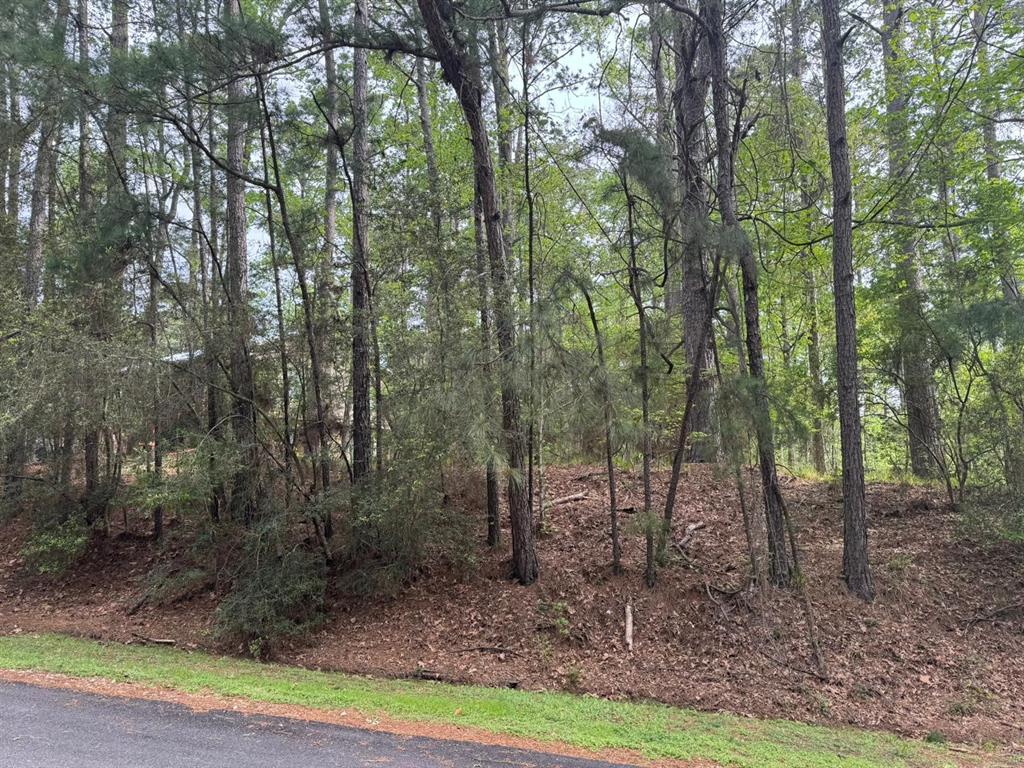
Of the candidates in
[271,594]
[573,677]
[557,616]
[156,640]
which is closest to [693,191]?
[557,616]

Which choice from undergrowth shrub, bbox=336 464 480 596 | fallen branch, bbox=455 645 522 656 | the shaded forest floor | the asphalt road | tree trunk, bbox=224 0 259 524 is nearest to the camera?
the asphalt road

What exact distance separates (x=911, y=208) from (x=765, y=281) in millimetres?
2654

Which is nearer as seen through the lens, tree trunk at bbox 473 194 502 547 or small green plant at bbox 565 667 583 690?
small green plant at bbox 565 667 583 690

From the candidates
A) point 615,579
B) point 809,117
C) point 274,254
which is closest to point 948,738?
point 615,579

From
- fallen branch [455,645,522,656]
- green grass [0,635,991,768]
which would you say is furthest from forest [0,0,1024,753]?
green grass [0,635,991,768]

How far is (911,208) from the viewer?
28.6 ft

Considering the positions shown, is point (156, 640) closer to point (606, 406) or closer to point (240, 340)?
point (240, 340)

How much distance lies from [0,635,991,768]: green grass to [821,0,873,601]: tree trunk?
8.05 feet

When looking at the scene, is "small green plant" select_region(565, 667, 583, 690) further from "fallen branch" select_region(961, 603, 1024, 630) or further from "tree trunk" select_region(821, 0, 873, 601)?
"fallen branch" select_region(961, 603, 1024, 630)

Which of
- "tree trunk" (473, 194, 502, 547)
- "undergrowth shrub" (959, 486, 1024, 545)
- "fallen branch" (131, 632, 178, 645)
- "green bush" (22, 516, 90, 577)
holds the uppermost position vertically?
"tree trunk" (473, 194, 502, 547)

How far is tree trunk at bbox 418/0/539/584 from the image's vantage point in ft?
22.2

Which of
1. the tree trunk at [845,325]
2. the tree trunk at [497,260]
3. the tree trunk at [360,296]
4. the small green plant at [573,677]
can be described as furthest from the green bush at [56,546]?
the tree trunk at [845,325]

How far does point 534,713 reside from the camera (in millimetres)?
5031

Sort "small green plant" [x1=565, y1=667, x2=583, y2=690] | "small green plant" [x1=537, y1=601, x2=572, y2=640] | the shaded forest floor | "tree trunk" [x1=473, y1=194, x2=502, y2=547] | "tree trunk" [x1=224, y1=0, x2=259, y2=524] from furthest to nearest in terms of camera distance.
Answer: "tree trunk" [x1=224, y1=0, x2=259, y2=524] < "small green plant" [x1=537, y1=601, x2=572, y2=640] < "tree trunk" [x1=473, y1=194, x2=502, y2=547] < "small green plant" [x1=565, y1=667, x2=583, y2=690] < the shaded forest floor
